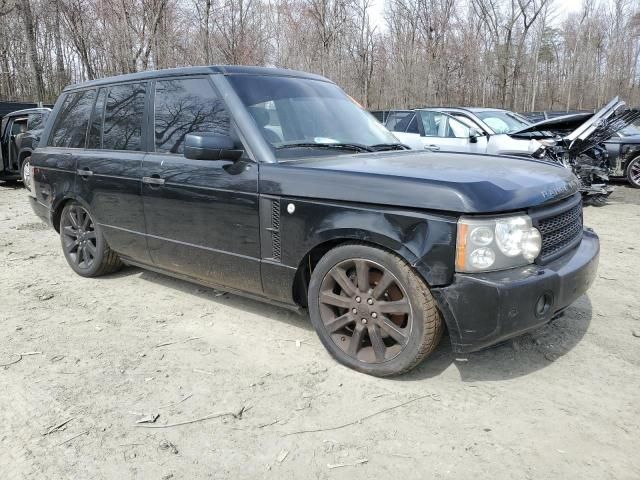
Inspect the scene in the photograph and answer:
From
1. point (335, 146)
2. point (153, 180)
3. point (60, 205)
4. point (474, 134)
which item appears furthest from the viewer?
point (474, 134)

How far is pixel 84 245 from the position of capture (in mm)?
5133

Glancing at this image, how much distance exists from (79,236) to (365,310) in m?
3.34

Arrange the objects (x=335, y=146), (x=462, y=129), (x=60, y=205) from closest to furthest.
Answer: (x=335, y=146) → (x=60, y=205) → (x=462, y=129)

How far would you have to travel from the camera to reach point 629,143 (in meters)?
11.4

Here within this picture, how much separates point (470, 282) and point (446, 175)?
61 cm

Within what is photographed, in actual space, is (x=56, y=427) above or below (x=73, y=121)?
below

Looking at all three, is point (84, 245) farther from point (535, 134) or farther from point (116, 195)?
point (535, 134)

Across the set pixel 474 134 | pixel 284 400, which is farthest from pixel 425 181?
pixel 474 134

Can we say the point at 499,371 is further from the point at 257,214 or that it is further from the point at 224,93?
the point at 224,93

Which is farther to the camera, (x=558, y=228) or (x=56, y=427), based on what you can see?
(x=558, y=228)

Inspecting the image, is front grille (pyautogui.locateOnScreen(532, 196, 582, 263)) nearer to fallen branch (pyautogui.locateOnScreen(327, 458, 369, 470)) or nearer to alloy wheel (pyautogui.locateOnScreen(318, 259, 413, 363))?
alloy wheel (pyautogui.locateOnScreen(318, 259, 413, 363))

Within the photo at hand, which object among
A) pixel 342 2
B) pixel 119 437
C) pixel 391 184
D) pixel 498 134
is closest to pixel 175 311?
pixel 119 437

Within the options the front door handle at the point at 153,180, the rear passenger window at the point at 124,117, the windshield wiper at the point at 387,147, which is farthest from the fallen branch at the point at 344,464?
the rear passenger window at the point at 124,117

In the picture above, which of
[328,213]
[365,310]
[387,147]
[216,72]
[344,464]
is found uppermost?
[216,72]
